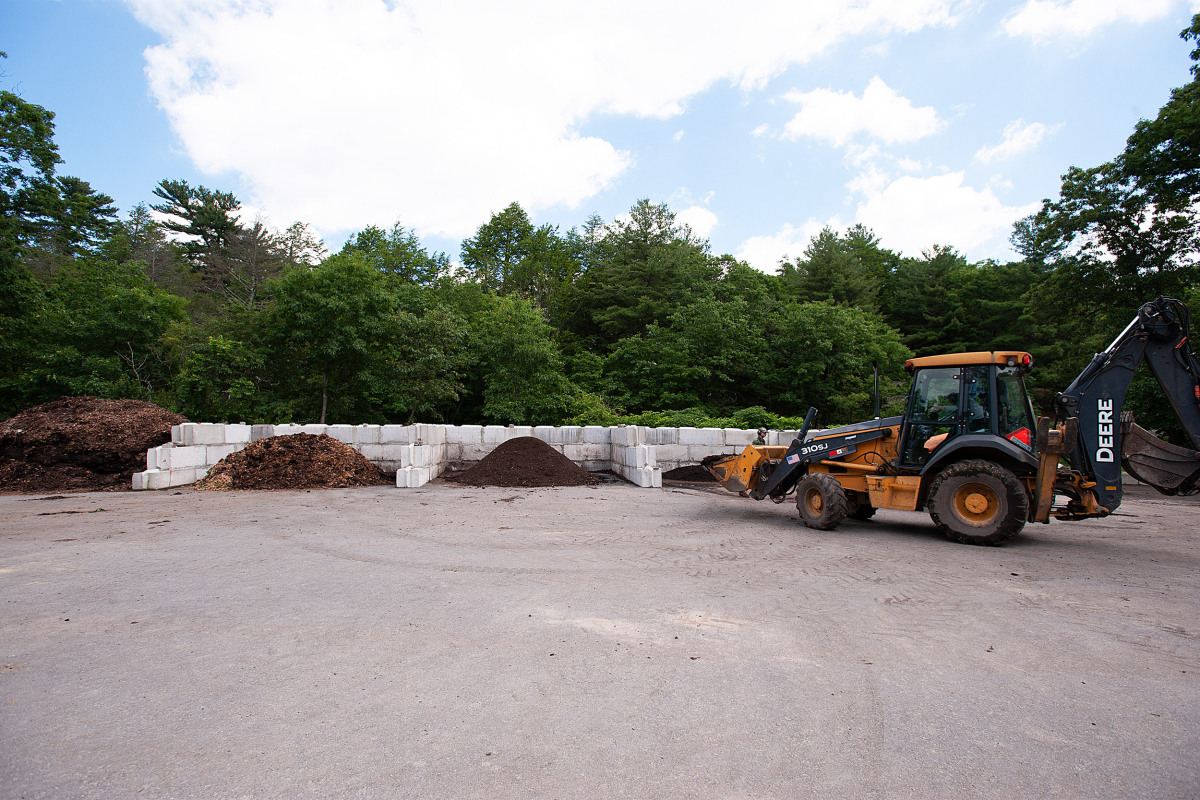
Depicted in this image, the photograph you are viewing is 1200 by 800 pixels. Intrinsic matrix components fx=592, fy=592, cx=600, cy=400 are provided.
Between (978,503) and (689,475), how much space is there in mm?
7596

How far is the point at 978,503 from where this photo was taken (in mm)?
7371

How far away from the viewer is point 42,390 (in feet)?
71.9

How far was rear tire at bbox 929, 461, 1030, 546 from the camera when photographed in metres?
7.02

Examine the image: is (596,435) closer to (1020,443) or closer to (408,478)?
(408,478)

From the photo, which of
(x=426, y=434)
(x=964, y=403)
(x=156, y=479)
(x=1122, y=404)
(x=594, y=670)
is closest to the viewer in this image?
(x=594, y=670)

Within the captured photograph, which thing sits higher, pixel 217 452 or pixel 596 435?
pixel 596 435

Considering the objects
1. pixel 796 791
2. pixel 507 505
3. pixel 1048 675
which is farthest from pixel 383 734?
pixel 507 505

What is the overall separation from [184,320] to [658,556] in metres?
25.2

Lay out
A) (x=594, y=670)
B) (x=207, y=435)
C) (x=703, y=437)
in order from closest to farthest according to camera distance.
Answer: (x=594, y=670)
(x=207, y=435)
(x=703, y=437)

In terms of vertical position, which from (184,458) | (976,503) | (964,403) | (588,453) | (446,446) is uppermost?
(964,403)

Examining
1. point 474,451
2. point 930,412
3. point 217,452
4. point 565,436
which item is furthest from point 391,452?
point 930,412

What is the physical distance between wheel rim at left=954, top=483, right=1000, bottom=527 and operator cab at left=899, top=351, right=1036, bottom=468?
0.60 m

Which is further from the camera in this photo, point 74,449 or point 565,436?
point 565,436

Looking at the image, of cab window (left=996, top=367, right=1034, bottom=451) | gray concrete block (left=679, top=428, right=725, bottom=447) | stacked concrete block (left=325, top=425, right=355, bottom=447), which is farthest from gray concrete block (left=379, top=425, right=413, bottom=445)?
cab window (left=996, top=367, right=1034, bottom=451)
